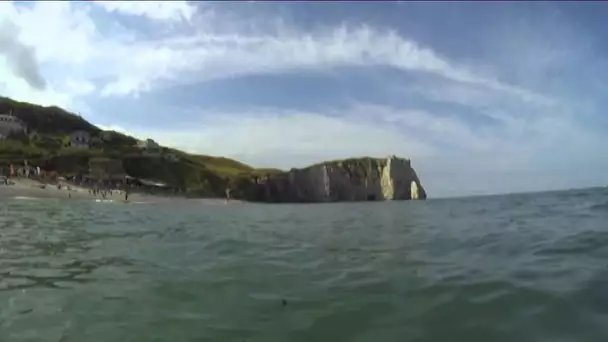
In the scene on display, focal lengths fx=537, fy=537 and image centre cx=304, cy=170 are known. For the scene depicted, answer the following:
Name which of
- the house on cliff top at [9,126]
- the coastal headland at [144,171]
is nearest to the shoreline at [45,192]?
the coastal headland at [144,171]

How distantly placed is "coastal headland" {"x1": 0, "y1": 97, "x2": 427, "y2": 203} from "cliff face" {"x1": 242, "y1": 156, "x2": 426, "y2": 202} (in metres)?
0.32

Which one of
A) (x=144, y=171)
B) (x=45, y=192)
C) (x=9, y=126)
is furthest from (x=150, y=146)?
(x=45, y=192)

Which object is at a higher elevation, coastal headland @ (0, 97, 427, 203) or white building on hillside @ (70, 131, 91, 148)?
white building on hillside @ (70, 131, 91, 148)

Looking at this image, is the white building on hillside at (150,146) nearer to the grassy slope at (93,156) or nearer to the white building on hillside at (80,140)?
the grassy slope at (93,156)

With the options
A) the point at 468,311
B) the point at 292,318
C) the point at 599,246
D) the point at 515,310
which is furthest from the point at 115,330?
the point at 599,246

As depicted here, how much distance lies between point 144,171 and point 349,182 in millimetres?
75361

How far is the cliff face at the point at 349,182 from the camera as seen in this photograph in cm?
17175

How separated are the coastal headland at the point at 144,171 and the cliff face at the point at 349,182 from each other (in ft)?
1.05

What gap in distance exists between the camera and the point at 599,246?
660 inches

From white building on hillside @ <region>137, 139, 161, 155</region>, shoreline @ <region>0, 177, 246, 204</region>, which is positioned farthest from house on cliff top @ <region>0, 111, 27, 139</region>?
shoreline @ <region>0, 177, 246, 204</region>

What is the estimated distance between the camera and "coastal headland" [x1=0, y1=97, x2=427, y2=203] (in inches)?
4331

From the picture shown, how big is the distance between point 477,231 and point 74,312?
19.7 m

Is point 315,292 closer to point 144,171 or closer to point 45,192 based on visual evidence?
point 45,192

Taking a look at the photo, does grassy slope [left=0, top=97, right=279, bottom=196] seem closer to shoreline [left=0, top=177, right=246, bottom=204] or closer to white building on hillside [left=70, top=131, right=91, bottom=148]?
white building on hillside [left=70, top=131, right=91, bottom=148]
